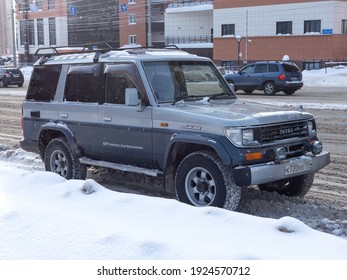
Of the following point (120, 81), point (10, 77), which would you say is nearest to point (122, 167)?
point (120, 81)

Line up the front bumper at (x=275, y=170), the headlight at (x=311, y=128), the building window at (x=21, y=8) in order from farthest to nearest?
the building window at (x=21, y=8)
the headlight at (x=311, y=128)
the front bumper at (x=275, y=170)

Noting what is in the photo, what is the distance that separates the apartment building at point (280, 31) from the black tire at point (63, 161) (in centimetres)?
3879

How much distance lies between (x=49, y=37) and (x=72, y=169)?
72.8 meters

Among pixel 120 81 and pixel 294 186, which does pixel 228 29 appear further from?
pixel 294 186

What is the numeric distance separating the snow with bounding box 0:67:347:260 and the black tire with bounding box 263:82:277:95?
2074 cm

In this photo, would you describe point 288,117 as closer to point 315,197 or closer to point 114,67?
point 315,197

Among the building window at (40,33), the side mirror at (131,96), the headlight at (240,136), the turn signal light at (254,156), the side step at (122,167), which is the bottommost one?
the side step at (122,167)

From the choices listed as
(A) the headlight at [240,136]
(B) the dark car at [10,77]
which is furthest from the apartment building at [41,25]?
(A) the headlight at [240,136]

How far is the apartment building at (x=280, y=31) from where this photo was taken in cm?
4659

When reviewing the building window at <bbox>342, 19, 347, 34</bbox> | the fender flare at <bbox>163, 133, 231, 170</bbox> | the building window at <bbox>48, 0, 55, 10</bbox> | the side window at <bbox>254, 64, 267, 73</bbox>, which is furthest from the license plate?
the building window at <bbox>48, 0, 55, 10</bbox>

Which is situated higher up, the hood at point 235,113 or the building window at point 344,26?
the building window at point 344,26

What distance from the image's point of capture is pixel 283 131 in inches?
262

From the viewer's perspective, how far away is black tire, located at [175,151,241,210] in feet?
20.8

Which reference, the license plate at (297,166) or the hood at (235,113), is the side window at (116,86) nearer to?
the hood at (235,113)
